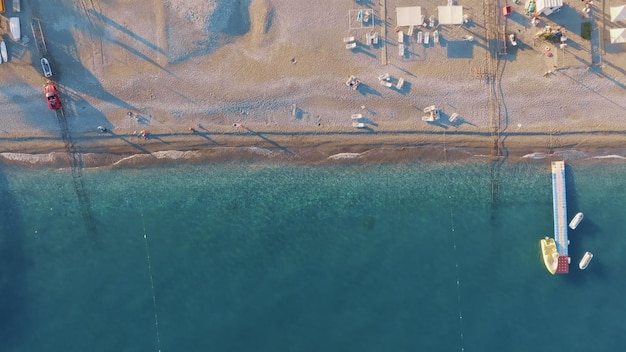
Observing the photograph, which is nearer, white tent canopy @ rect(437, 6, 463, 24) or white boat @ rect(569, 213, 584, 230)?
white tent canopy @ rect(437, 6, 463, 24)

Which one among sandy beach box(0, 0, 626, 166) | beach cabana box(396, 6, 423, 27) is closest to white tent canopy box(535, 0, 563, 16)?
sandy beach box(0, 0, 626, 166)

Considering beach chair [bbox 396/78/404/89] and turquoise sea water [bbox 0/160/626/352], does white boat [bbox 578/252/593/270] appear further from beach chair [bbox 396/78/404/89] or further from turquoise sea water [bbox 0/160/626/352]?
beach chair [bbox 396/78/404/89]

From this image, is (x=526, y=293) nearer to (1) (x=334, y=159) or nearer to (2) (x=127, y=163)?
(1) (x=334, y=159)

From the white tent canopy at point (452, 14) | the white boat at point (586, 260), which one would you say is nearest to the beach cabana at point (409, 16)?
the white tent canopy at point (452, 14)

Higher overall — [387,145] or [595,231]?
[387,145]

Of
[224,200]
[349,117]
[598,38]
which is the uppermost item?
[598,38]

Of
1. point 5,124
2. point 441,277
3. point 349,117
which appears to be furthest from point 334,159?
point 5,124

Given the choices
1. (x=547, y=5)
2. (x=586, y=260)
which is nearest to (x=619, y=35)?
(x=547, y=5)

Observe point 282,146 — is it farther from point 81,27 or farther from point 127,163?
point 81,27
